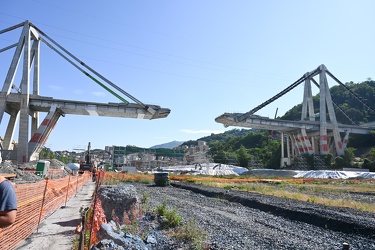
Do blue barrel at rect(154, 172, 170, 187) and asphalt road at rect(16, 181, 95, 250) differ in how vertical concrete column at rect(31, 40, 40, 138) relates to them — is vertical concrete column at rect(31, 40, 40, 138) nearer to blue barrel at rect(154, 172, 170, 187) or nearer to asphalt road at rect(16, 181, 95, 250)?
blue barrel at rect(154, 172, 170, 187)

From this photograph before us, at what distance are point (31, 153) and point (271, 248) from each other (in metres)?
42.5

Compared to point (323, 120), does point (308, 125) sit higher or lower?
lower

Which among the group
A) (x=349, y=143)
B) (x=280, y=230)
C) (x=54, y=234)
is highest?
(x=349, y=143)

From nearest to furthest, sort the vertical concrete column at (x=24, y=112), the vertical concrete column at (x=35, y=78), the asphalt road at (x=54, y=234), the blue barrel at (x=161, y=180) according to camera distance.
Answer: the asphalt road at (x=54, y=234), the blue barrel at (x=161, y=180), the vertical concrete column at (x=24, y=112), the vertical concrete column at (x=35, y=78)

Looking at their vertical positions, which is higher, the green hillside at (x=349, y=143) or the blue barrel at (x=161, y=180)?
the green hillside at (x=349, y=143)

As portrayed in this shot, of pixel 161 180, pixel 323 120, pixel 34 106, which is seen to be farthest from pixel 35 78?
pixel 323 120

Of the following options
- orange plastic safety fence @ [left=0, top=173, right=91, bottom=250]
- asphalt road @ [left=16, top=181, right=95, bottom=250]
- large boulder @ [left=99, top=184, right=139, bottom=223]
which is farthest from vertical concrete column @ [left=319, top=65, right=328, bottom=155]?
orange plastic safety fence @ [left=0, top=173, right=91, bottom=250]

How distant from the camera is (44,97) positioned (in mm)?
44219

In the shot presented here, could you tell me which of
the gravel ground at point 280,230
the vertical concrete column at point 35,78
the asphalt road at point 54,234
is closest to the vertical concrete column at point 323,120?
the vertical concrete column at point 35,78

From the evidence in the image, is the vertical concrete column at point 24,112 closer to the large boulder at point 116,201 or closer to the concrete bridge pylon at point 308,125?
the large boulder at point 116,201

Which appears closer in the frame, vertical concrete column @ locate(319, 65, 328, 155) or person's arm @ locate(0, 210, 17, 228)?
person's arm @ locate(0, 210, 17, 228)

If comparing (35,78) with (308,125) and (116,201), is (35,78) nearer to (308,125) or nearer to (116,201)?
(116,201)

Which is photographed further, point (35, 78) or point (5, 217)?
point (35, 78)

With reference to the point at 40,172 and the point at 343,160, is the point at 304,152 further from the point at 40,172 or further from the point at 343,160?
the point at 40,172
